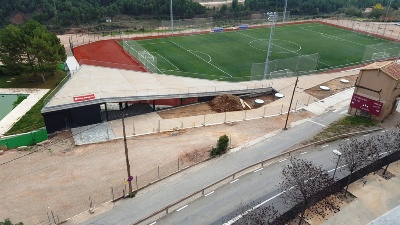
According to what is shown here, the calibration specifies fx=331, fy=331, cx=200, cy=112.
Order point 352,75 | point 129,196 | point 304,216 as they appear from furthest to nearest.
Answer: point 352,75
point 129,196
point 304,216

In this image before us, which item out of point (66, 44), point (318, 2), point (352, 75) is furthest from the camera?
point (318, 2)

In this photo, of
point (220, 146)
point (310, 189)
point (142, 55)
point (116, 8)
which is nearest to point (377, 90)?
point (220, 146)

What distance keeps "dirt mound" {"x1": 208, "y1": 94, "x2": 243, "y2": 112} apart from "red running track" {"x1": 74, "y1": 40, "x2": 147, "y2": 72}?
1775cm

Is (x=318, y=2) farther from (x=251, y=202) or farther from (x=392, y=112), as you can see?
(x=251, y=202)

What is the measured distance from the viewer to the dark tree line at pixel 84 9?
89.9 m

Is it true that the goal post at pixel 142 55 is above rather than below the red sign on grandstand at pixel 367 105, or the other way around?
below

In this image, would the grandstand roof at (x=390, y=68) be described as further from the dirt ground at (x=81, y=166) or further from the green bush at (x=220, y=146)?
the green bush at (x=220, y=146)

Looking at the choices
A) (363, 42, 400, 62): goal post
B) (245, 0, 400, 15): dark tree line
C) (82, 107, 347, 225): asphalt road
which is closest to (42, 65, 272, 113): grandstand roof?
(82, 107, 347, 225): asphalt road

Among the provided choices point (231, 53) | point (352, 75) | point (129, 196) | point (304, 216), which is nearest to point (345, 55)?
point (352, 75)

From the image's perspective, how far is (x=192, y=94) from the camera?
4100cm

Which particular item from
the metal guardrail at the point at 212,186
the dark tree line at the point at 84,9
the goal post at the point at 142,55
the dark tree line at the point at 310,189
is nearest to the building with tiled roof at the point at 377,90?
the metal guardrail at the point at 212,186

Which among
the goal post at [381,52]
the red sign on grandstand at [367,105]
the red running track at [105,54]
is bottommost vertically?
the red running track at [105,54]

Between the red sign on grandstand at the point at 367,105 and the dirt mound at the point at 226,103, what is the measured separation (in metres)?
13.1

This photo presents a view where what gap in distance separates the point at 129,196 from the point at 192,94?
18.7 meters
